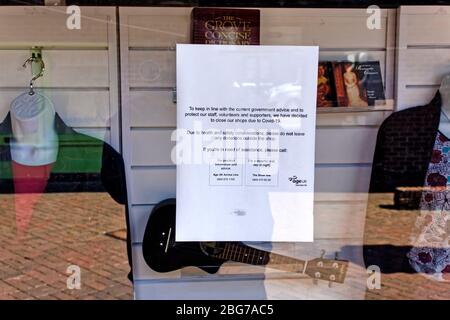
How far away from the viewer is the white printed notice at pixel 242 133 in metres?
2.26

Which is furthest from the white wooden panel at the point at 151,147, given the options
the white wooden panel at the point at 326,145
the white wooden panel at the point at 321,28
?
the white wooden panel at the point at 321,28

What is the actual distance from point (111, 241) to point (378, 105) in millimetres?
1411

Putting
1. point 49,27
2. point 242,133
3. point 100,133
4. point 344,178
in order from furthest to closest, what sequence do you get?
1. point 344,178
2. point 100,133
3. point 49,27
4. point 242,133

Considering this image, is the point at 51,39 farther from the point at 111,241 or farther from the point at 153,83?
the point at 111,241

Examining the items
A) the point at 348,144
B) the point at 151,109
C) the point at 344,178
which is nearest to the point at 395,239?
the point at 344,178

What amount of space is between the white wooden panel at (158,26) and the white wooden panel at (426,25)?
0.97 m

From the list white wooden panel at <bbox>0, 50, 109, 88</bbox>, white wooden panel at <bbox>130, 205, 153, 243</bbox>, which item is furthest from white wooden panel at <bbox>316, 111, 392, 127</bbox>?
white wooden panel at <bbox>0, 50, 109, 88</bbox>

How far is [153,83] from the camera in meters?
2.47

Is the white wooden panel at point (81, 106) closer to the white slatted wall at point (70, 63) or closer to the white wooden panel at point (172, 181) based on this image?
the white slatted wall at point (70, 63)

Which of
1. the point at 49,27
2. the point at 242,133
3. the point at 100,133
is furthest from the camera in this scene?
the point at 100,133

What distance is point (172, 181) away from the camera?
7.99 ft

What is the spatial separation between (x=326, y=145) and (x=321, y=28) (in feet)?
1.77

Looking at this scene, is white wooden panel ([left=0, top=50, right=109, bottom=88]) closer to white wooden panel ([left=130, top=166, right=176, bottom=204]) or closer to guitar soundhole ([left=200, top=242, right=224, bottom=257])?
white wooden panel ([left=130, top=166, right=176, bottom=204])

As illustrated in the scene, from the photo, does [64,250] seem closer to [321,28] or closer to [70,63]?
[70,63]
